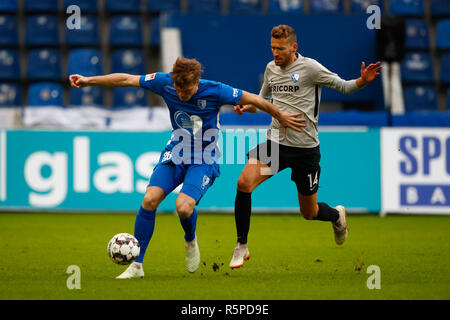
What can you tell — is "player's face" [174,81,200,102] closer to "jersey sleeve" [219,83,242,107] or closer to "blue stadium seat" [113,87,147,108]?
"jersey sleeve" [219,83,242,107]

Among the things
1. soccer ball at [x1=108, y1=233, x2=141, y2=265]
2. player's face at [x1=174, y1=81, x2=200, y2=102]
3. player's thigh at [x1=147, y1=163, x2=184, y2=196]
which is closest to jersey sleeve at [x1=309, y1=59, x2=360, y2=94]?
player's face at [x1=174, y1=81, x2=200, y2=102]

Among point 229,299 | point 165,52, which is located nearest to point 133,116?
point 165,52

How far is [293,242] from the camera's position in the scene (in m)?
9.48

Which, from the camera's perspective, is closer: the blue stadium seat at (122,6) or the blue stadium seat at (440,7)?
the blue stadium seat at (122,6)

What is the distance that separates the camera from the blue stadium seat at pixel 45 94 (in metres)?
15.9

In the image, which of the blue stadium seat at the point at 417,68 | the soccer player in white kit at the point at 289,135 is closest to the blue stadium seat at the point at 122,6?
the blue stadium seat at the point at 417,68

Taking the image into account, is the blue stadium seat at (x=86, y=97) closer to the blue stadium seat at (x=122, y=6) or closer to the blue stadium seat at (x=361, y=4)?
the blue stadium seat at (x=122, y=6)

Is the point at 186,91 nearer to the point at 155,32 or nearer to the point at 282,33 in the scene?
the point at 282,33

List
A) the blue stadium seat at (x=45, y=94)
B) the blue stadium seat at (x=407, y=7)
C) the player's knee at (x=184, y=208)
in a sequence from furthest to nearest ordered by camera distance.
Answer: the blue stadium seat at (x=407, y=7) → the blue stadium seat at (x=45, y=94) → the player's knee at (x=184, y=208)

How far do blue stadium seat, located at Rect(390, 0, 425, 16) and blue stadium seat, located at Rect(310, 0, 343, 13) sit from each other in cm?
122

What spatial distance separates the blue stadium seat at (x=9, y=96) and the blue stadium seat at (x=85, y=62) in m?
1.20

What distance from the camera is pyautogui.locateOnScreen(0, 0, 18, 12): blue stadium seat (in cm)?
1749

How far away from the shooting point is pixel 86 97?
53.7 ft

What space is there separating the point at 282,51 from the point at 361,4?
11.2m
